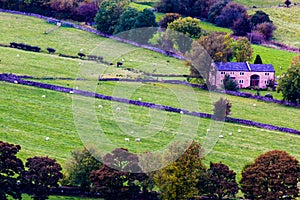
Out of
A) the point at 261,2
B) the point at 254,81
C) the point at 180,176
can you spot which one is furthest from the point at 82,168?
the point at 261,2

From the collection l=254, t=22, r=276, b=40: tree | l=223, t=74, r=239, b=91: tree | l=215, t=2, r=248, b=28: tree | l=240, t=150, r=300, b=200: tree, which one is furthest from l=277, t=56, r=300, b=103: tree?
l=215, t=2, r=248, b=28: tree

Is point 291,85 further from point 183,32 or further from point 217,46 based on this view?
point 183,32

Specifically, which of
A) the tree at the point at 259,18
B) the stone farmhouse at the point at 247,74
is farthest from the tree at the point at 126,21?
the tree at the point at 259,18

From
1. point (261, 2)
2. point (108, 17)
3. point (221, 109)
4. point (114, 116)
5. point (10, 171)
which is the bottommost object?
point (10, 171)

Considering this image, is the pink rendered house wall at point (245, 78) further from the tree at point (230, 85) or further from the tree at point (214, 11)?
the tree at point (214, 11)

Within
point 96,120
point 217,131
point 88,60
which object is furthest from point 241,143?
point 88,60

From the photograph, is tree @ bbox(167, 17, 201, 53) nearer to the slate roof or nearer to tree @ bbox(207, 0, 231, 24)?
the slate roof
